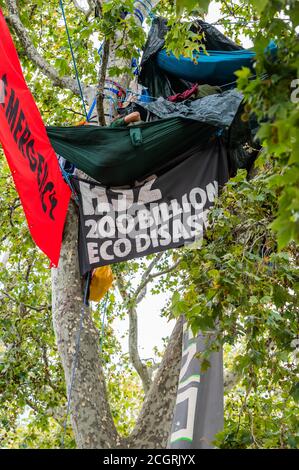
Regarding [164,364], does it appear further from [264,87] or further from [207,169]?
[264,87]

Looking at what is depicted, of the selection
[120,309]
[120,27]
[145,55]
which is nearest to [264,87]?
[120,27]

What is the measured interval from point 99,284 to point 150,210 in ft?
2.11

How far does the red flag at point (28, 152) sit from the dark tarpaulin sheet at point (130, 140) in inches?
7.6

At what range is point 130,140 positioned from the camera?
4832 millimetres

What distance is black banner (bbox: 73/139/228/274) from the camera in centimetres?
471

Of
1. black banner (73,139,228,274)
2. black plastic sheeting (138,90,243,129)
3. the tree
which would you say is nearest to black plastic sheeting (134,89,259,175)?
black plastic sheeting (138,90,243,129)

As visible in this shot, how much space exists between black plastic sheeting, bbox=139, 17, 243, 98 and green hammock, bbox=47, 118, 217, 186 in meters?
1.32

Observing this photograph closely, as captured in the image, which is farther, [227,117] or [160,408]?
[227,117]

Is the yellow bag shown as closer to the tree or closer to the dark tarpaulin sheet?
the tree

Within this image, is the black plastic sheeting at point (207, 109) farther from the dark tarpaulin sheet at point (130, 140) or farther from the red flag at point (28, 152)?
the red flag at point (28, 152)

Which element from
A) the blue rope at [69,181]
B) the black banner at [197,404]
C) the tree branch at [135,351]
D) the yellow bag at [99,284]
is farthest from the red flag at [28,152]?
the tree branch at [135,351]

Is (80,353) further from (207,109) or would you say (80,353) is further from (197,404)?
(207,109)

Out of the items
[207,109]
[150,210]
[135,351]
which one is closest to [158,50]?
[207,109]
